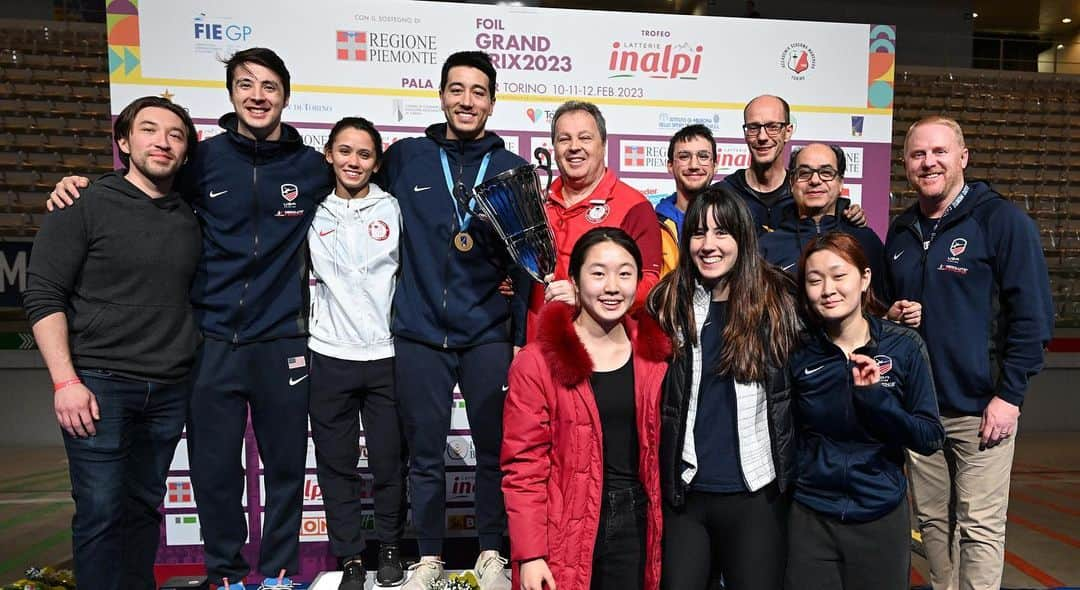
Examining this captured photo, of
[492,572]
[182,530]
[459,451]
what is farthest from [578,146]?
[182,530]

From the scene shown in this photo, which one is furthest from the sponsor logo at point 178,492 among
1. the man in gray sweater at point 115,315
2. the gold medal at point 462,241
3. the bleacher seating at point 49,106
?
the bleacher seating at point 49,106

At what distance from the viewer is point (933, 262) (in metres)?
2.58

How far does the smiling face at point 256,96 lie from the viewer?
8.36 ft

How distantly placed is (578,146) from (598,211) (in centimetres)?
27

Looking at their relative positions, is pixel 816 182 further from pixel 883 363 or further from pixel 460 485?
pixel 460 485

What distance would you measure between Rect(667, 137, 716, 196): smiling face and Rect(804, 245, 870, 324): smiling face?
1.31m

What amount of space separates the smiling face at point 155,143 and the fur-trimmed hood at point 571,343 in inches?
61.7

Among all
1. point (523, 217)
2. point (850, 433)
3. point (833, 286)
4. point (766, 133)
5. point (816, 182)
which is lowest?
point (850, 433)

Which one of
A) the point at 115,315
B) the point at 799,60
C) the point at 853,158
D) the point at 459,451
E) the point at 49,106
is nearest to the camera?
the point at 115,315

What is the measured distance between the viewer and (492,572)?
9.17 ft

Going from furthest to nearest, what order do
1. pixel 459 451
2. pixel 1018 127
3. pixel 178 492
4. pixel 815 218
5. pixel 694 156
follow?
pixel 1018 127 → pixel 459 451 → pixel 178 492 → pixel 694 156 → pixel 815 218

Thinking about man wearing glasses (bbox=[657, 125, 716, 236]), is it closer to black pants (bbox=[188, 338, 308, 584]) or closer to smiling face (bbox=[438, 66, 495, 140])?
smiling face (bbox=[438, 66, 495, 140])

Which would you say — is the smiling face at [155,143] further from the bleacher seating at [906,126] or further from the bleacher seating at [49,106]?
the bleacher seating at [49,106]

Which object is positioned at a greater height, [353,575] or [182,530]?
[353,575]
